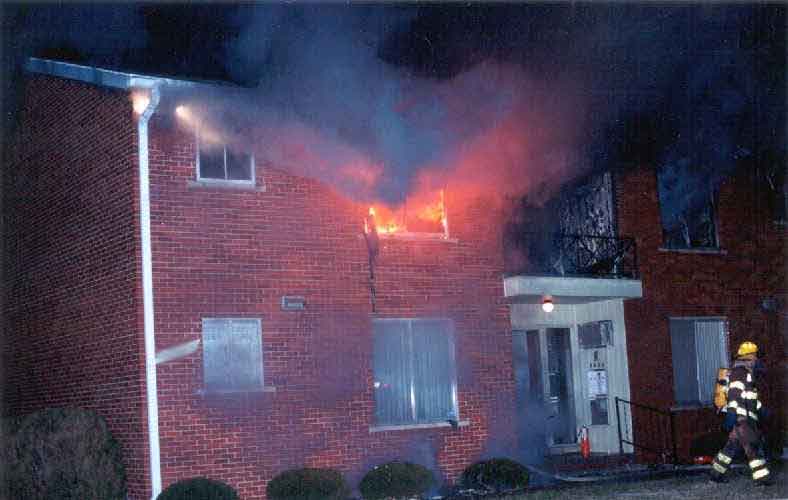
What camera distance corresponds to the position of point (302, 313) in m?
13.4

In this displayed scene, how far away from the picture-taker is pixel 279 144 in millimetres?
13398

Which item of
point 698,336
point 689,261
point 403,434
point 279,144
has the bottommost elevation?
point 403,434

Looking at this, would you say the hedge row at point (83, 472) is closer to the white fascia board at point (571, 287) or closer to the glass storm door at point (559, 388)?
the white fascia board at point (571, 287)

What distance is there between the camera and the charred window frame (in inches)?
716

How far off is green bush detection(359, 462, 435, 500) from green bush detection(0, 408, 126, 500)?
296 cm

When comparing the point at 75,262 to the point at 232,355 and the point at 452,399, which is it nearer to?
the point at 232,355

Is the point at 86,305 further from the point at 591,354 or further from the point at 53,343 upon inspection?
the point at 591,354

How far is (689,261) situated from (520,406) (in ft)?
13.5

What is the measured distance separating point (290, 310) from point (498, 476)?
11.4ft

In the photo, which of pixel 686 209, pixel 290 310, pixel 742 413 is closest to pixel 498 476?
pixel 742 413

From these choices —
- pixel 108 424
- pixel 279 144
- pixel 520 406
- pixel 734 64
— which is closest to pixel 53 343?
pixel 108 424

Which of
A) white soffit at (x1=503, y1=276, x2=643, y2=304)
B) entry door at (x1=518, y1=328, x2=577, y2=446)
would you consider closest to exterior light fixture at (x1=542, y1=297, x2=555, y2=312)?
white soffit at (x1=503, y1=276, x2=643, y2=304)

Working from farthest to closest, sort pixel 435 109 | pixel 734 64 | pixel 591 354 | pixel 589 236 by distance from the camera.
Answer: pixel 734 64
pixel 591 354
pixel 589 236
pixel 435 109

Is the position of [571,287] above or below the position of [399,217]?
below
